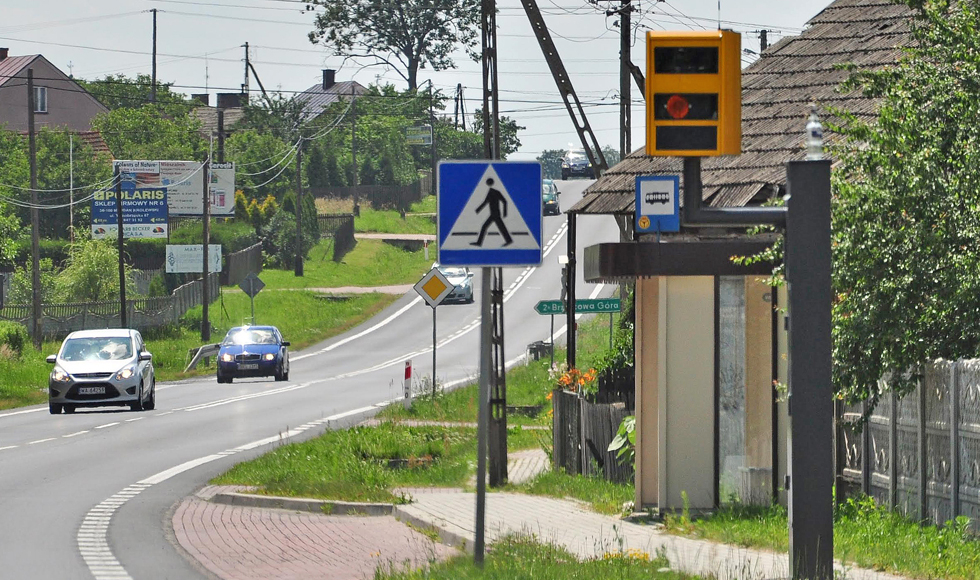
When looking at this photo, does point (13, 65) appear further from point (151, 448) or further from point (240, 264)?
point (151, 448)

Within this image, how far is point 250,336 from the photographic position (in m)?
40.4

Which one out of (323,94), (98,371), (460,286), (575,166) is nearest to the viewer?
(98,371)

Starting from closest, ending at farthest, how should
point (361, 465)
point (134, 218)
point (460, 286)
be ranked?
point (361, 465), point (460, 286), point (134, 218)

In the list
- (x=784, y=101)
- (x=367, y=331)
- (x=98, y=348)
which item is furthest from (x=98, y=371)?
(x=367, y=331)

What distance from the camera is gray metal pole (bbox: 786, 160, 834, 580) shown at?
26.7 feet

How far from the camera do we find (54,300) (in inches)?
2386

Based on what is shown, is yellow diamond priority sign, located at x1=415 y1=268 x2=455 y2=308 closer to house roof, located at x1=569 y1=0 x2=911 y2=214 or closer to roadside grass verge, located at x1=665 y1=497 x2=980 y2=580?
house roof, located at x1=569 y1=0 x2=911 y2=214

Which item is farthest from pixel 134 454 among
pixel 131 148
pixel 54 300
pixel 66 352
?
pixel 131 148

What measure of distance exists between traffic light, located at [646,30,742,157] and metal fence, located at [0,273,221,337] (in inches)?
→ 1928

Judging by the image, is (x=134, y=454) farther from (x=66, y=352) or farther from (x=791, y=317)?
(x=791, y=317)

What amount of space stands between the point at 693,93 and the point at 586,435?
10.0m

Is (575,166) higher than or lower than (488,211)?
higher

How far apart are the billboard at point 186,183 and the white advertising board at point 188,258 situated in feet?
44.2

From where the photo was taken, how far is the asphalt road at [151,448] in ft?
41.2
